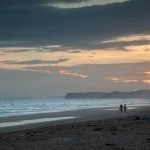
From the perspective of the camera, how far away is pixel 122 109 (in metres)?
68.9

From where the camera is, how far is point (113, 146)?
18.3 meters

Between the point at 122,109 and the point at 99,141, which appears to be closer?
the point at 99,141

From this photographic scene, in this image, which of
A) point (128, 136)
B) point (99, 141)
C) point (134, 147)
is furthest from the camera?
point (128, 136)

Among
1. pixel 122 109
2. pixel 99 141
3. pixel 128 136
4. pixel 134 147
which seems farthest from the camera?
pixel 122 109

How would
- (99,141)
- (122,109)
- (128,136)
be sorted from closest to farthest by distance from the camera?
(99,141) → (128,136) → (122,109)

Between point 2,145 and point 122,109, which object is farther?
point 122,109

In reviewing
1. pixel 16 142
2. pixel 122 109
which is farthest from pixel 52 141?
pixel 122 109

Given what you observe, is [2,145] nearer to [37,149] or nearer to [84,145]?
[37,149]

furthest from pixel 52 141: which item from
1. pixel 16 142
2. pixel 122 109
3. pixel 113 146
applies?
pixel 122 109

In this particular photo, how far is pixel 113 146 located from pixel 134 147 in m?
1.01

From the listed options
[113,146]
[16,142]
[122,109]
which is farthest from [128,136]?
[122,109]

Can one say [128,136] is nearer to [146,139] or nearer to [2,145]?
[146,139]

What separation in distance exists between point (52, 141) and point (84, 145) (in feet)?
8.34

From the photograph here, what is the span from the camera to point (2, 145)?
20281 mm
